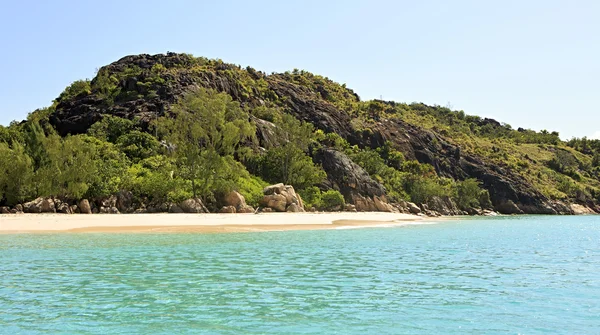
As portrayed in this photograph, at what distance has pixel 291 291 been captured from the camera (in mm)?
15078

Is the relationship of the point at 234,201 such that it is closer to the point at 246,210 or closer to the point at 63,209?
the point at 246,210

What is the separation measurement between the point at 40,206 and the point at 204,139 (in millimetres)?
24014

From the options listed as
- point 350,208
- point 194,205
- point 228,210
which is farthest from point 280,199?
point 350,208

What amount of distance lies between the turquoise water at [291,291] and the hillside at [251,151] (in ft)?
106

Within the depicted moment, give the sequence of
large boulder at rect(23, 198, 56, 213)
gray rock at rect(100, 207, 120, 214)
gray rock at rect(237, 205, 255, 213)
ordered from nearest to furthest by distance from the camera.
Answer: large boulder at rect(23, 198, 56, 213) < gray rock at rect(100, 207, 120, 214) < gray rock at rect(237, 205, 255, 213)

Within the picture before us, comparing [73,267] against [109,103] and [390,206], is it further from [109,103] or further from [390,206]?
[109,103]

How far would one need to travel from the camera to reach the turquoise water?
1132cm

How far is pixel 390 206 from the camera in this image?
3489 inches

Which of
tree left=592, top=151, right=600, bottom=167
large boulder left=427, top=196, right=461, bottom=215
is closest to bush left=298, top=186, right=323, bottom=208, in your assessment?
large boulder left=427, top=196, right=461, bottom=215

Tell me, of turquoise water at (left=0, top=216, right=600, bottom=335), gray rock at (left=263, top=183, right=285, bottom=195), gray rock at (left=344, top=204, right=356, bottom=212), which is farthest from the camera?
gray rock at (left=344, top=204, right=356, bottom=212)

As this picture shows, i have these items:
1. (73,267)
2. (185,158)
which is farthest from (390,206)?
(73,267)

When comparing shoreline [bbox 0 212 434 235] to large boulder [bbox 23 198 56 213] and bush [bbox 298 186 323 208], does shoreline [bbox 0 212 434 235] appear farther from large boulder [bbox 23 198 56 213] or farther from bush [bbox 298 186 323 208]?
bush [bbox 298 186 323 208]

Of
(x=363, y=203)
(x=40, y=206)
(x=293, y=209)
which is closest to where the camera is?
(x=40, y=206)

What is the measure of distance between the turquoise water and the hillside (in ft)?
106
